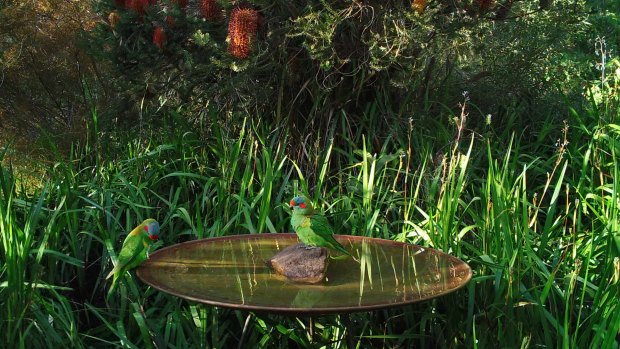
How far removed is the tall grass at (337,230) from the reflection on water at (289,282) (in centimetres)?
26

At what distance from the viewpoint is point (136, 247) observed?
284 cm

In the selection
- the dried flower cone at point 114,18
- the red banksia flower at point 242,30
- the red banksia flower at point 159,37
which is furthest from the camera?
the dried flower cone at point 114,18

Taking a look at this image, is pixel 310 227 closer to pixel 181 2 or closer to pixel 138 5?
pixel 181 2

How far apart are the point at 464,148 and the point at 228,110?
1.53 m

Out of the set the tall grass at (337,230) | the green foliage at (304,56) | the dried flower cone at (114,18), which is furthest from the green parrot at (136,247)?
the dried flower cone at (114,18)

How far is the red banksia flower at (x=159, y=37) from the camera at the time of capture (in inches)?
176

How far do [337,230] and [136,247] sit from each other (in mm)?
1314

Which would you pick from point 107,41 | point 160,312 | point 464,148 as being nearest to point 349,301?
point 160,312

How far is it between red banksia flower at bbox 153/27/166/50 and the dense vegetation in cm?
11

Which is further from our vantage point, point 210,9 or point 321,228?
point 210,9

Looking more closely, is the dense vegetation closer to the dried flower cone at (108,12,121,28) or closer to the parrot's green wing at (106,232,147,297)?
the dried flower cone at (108,12,121,28)

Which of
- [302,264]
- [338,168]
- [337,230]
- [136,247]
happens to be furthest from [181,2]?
[302,264]

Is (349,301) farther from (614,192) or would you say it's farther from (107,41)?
(107,41)

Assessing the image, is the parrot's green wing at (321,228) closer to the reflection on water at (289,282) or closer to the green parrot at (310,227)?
the green parrot at (310,227)
